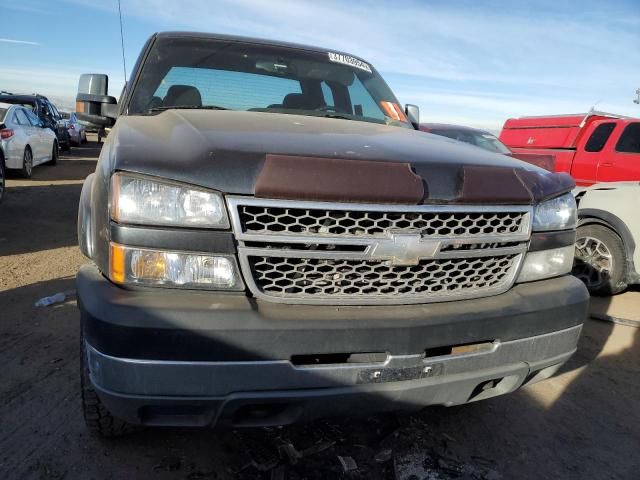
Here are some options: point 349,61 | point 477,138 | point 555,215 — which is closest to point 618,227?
point 349,61

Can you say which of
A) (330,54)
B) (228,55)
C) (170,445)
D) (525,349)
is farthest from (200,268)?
(330,54)

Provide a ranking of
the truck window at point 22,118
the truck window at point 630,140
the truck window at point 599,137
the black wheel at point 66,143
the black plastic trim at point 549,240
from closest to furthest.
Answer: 1. the black plastic trim at point 549,240
2. the truck window at point 630,140
3. the truck window at point 599,137
4. the truck window at point 22,118
5. the black wheel at point 66,143

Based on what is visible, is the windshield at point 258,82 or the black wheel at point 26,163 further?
the black wheel at point 26,163

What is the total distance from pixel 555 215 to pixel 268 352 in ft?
4.64

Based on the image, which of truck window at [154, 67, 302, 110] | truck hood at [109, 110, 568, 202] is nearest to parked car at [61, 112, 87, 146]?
truck window at [154, 67, 302, 110]

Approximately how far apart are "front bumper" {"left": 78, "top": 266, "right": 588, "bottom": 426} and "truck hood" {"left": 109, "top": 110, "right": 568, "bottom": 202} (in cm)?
42

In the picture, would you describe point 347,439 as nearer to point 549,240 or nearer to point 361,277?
point 361,277

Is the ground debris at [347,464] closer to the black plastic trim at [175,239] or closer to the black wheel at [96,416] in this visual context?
the black wheel at [96,416]

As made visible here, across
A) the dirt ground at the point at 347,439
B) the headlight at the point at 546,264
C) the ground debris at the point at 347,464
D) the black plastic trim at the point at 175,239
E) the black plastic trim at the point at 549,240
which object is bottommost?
the dirt ground at the point at 347,439

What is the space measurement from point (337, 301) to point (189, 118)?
Result: 1.20m

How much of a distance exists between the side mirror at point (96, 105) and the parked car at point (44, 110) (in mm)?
10768

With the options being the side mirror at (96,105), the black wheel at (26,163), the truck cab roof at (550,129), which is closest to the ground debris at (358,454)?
the side mirror at (96,105)

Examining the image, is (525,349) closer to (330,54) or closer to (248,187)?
(248,187)

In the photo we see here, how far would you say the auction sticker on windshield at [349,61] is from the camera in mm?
4020
